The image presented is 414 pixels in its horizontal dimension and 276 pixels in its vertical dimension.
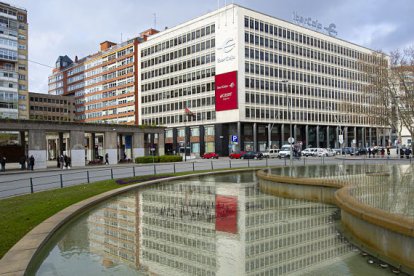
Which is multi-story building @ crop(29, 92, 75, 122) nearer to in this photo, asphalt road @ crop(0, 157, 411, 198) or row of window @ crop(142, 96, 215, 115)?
row of window @ crop(142, 96, 215, 115)

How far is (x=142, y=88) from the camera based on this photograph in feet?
341

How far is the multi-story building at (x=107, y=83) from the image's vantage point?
108062mm

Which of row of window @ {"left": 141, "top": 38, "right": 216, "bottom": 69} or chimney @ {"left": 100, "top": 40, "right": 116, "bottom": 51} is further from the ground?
chimney @ {"left": 100, "top": 40, "right": 116, "bottom": 51}

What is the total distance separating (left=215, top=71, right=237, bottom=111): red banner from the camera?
77.9 m

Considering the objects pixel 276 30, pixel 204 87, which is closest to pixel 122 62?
pixel 204 87

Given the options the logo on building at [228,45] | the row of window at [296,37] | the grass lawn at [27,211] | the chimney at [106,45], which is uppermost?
the chimney at [106,45]

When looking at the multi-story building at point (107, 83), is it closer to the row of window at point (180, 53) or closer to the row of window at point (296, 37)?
the row of window at point (180, 53)

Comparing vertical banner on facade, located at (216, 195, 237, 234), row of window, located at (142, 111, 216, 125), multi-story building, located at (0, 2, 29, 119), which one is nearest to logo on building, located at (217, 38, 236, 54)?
row of window, located at (142, 111, 216, 125)

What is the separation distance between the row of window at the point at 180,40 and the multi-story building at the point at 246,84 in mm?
229

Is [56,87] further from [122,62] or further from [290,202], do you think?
[290,202]

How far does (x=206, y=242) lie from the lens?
364 inches

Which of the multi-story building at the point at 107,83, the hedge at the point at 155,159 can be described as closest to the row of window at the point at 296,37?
the multi-story building at the point at 107,83

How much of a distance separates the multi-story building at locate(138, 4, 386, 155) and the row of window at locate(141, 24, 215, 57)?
9.0 inches

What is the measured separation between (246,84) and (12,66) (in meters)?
62.8
